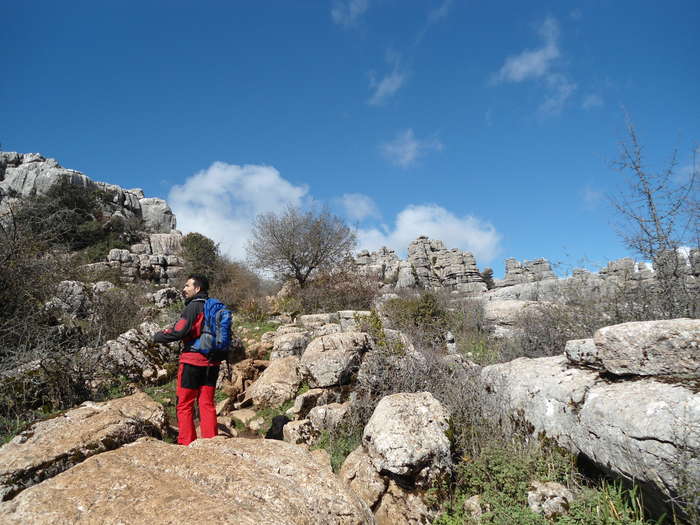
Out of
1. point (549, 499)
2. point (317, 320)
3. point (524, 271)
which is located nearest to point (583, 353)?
point (549, 499)

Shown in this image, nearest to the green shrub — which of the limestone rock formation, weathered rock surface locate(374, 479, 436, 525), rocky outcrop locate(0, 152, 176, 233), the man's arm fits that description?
weathered rock surface locate(374, 479, 436, 525)

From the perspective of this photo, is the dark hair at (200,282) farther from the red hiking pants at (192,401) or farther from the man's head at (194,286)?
the red hiking pants at (192,401)

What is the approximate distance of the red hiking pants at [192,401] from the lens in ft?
13.0

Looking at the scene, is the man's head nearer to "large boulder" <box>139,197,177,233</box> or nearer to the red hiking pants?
the red hiking pants

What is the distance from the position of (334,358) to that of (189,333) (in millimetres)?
2245

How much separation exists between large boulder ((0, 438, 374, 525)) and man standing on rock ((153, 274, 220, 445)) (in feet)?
4.97

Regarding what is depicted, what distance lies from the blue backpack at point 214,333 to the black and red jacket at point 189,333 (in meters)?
0.05

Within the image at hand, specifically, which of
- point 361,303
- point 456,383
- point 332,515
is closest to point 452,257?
point 361,303

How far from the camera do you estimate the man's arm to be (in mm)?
4023

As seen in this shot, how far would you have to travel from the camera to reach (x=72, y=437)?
10.7 ft

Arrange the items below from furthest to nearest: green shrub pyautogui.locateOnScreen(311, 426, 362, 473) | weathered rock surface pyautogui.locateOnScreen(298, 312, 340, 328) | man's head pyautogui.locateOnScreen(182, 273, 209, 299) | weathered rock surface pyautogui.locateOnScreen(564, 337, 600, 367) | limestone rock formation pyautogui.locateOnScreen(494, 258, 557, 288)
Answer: limestone rock formation pyautogui.locateOnScreen(494, 258, 557, 288) < weathered rock surface pyautogui.locateOnScreen(298, 312, 340, 328) < man's head pyautogui.locateOnScreen(182, 273, 209, 299) < green shrub pyautogui.locateOnScreen(311, 426, 362, 473) < weathered rock surface pyautogui.locateOnScreen(564, 337, 600, 367)

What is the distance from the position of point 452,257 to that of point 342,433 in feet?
90.8

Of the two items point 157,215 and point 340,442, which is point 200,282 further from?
point 157,215

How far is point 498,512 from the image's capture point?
2717mm
